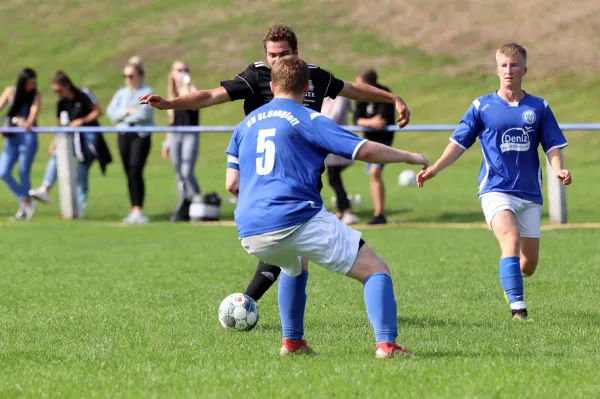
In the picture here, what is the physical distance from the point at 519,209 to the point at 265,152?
2788 mm

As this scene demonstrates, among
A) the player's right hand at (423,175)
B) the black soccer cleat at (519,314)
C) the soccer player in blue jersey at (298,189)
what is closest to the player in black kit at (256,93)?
the player's right hand at (423,175)

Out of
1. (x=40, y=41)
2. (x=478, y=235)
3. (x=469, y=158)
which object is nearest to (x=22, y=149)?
(x=478, y=235)

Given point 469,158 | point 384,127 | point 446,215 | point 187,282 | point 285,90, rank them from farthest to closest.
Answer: point 469,158
point 446,215
point 384,127
point 187,282
point 285,90

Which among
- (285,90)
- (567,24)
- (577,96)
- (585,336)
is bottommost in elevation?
(585,336)

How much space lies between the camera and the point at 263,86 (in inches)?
303

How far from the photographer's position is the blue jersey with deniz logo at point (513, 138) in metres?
8.08

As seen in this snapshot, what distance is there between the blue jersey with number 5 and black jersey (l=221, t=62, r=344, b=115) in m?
1.51

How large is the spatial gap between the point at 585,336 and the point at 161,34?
1751 inches

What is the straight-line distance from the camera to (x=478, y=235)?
14078mm

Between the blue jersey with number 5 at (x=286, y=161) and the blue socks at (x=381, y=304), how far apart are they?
1.63 ft

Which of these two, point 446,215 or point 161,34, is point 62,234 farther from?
point 161,34

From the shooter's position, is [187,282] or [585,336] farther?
[187,282]

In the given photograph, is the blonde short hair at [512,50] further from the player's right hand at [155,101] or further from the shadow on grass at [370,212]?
the shadow on grass at [370,212]

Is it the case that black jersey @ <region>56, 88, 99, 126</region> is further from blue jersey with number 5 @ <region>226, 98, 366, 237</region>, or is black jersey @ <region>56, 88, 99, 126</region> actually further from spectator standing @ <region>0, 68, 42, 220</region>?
blue jersey with number 5 @ <region>226, 98, 366, 237</region>
